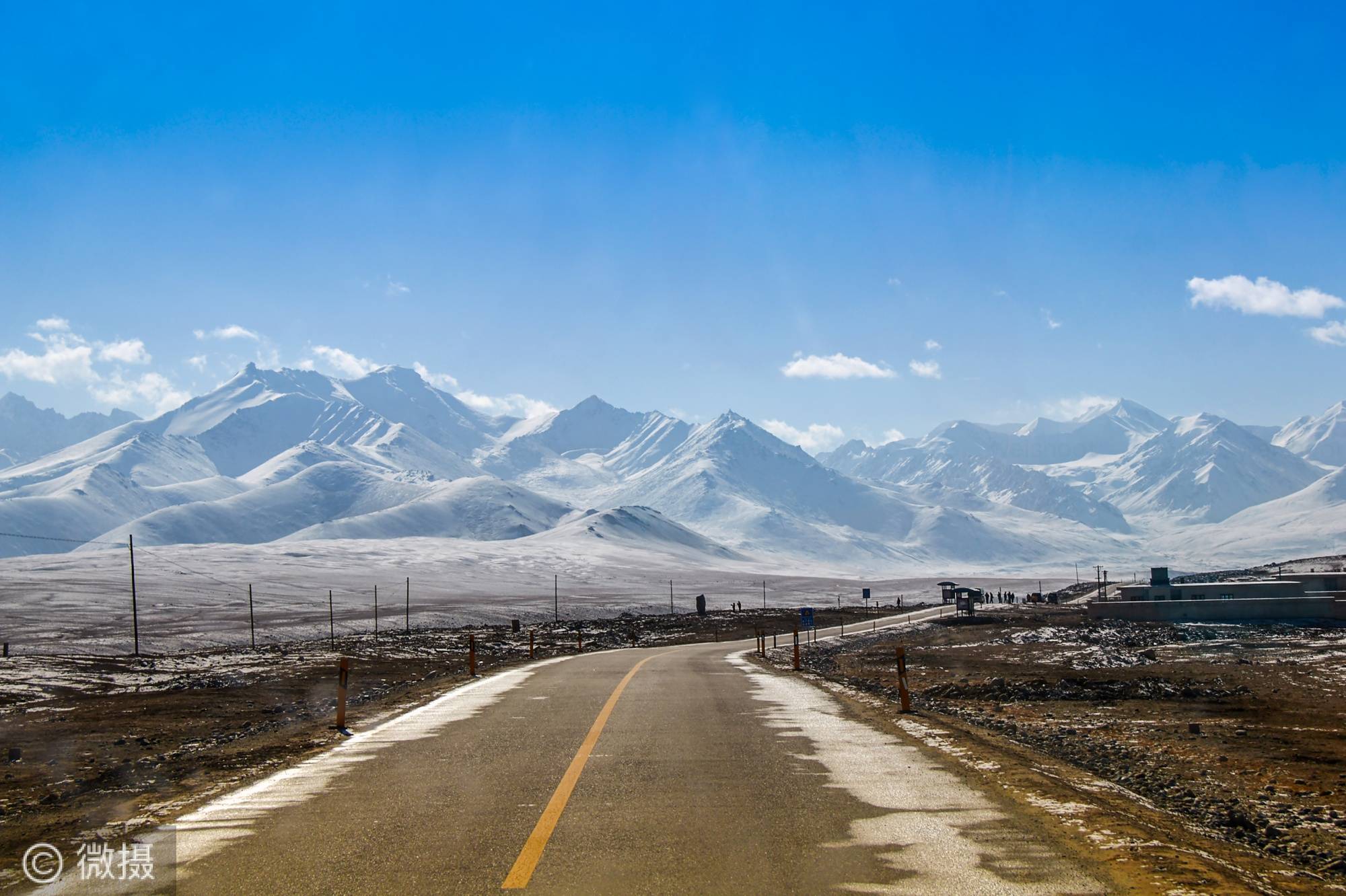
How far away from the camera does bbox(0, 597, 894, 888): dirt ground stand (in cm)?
1062

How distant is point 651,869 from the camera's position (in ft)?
23.7

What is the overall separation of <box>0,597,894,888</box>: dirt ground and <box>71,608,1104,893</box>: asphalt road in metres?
1.09

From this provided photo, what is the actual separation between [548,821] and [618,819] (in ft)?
1.94

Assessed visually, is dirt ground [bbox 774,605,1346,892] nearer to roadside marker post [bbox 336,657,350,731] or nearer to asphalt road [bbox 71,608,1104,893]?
asphalt road [bbox 71,608,1104,893]

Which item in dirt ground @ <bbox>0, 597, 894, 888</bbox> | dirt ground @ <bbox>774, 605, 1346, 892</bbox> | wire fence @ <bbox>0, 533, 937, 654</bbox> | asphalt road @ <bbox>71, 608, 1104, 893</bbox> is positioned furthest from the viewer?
wire fence @ <bbox>0, 533, 937, 654</bbox>

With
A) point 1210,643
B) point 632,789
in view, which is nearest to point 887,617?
point 1210,643

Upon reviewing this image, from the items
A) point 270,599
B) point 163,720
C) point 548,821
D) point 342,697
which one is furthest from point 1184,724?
point 270,599

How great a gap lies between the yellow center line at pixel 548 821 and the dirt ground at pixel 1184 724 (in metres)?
4.49

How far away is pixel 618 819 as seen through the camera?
8.78m

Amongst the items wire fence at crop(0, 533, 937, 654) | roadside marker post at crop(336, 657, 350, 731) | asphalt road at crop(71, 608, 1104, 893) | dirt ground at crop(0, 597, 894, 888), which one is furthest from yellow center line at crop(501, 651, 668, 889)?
wire fence at crop(0, 533, 937, 654)

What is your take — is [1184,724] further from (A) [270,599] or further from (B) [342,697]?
(A) [270,599]

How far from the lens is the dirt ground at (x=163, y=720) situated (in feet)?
34.8

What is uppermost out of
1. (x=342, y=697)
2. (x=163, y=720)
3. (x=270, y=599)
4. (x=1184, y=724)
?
(x=342, y=697)

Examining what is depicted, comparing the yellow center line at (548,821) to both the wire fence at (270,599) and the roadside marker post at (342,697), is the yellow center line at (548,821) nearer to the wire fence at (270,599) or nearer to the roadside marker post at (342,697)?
the roadside marker post at (342,697)
